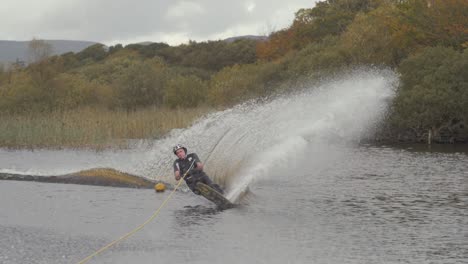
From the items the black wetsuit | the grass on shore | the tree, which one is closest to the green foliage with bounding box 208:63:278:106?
the tree

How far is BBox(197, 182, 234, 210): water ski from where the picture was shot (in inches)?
818

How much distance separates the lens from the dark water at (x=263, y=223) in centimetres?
1580

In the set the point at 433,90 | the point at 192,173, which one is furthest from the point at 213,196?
the point at 433,90

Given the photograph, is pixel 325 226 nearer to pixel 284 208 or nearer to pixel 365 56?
pixel 284 208

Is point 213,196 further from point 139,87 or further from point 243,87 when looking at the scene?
point 139,87

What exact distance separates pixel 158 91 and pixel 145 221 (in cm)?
4286

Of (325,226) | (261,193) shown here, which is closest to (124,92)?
(261,193)

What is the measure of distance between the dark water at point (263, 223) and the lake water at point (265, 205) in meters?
0.03

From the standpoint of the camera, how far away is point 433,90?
4706 cm

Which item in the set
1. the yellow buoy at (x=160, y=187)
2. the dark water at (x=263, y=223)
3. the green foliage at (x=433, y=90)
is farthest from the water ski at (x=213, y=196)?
the green foliage at (x=433, y=90)

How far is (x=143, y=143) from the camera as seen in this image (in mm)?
40750

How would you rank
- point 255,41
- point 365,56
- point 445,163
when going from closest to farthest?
point 445,163 → point 365,56 → point 255,41

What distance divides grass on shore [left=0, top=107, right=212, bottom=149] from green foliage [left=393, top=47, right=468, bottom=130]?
14.1m

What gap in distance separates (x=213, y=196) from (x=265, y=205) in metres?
1.70
